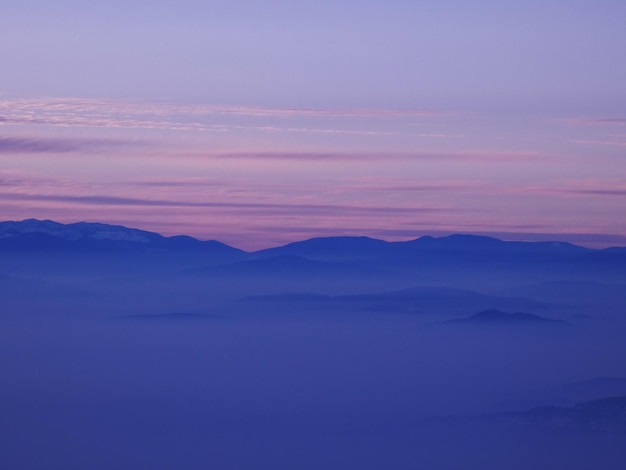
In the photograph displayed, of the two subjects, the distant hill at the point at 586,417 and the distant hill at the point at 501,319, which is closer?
the distant hill at the point at 586,417

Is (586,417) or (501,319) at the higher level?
(586,417)

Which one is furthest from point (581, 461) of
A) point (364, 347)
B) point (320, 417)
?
point (364, 347)

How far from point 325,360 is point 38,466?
→ 217 feet

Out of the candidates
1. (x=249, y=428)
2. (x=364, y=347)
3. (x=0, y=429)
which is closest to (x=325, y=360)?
(x=364, y=347)

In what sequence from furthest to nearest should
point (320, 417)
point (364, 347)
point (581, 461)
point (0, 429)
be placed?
point (364, 347)
point (320, 417)
point (0, 429)
point (581, 461)

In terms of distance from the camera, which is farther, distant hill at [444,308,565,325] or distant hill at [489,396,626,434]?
distant hill at [444,308,565,325]

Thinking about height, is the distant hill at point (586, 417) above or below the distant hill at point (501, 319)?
above

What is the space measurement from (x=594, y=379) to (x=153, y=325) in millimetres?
91109

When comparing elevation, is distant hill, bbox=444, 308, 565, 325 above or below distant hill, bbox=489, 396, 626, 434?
below

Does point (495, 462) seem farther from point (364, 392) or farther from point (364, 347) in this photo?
point (364, 347)

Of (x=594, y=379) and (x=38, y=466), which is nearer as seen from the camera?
(x=38, y=466)

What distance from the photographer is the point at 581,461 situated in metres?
61.8

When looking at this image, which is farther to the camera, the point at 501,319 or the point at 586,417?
the point at 501,319

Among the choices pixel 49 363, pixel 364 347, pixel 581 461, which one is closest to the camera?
pixel 581 461
